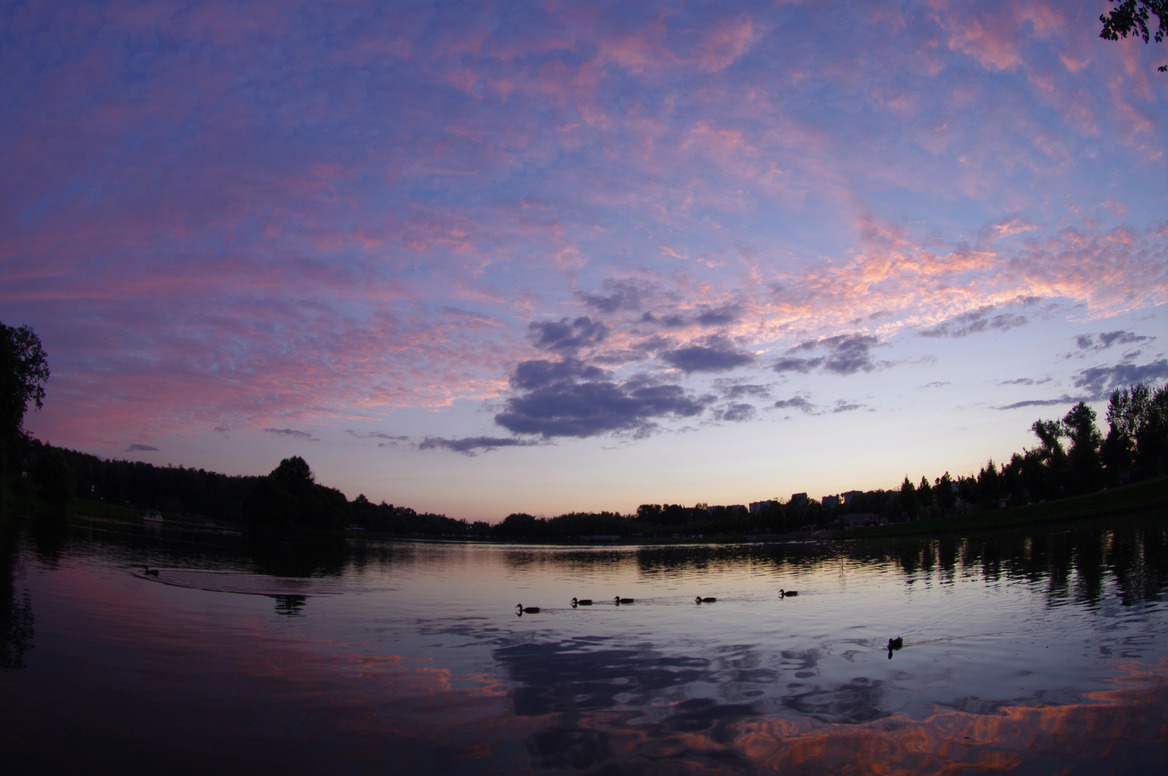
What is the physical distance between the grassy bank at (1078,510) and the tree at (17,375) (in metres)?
110

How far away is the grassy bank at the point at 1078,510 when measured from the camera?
74000mm

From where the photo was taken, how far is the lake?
34.7 feet

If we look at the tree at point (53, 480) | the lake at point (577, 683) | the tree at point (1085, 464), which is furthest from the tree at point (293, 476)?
the tree at point (1085, 464)

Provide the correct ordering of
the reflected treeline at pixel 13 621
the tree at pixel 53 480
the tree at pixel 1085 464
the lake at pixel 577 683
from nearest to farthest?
the lake at pixel 577 683 → the reflected treeline at pixel 13 621 → the tree at pixel 53 480 → the tree at pixel 1085 464

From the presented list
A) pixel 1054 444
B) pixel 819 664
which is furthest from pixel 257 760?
pixel 1054 444

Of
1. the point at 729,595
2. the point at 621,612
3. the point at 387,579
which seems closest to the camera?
the point at 621,612

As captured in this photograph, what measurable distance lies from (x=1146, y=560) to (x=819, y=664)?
2887 centimetres

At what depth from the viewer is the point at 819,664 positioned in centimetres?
1775

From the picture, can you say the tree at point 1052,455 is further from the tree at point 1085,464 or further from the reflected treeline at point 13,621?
the reflected treeline at point 13,621

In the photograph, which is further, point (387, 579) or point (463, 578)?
point (463, 578)

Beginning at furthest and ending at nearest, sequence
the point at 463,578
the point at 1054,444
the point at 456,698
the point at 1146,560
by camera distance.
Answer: the point at 1054,444
the point at 463,578
the point at 1146,560
the point at 456,698

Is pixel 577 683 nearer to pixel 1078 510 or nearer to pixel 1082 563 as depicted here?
pixel 1082 563

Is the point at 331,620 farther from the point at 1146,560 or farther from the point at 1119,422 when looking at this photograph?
the point at 1119,422

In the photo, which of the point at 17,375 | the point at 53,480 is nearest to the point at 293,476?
the point at 53,480
